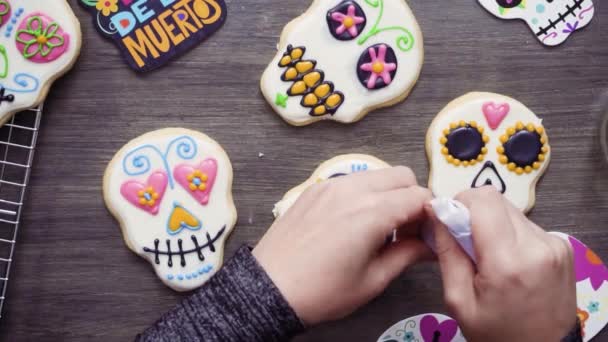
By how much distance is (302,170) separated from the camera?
971 mm

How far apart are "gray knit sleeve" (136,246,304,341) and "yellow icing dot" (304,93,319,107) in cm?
32

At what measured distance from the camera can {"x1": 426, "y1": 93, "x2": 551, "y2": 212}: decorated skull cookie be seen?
956 mm

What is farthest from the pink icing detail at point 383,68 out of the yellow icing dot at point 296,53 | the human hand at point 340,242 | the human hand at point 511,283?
the human hand at point 511,283

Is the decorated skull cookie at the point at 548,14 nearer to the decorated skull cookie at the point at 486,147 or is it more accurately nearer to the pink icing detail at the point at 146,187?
the decorated skull cookie at the point at 486,147

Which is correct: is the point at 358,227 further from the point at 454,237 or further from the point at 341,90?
the point at 341,90

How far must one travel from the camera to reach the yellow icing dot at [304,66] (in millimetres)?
952

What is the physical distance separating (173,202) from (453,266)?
0.46 meters

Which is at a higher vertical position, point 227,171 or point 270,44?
point 270,44

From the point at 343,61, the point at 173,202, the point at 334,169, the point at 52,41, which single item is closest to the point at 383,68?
the point at 343,61

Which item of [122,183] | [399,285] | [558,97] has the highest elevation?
[558,97]

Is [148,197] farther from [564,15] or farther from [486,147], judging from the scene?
[564,15]

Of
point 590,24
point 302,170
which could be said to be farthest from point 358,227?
point 590,24

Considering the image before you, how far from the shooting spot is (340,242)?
28.3 inches

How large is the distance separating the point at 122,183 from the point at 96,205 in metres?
0.06
